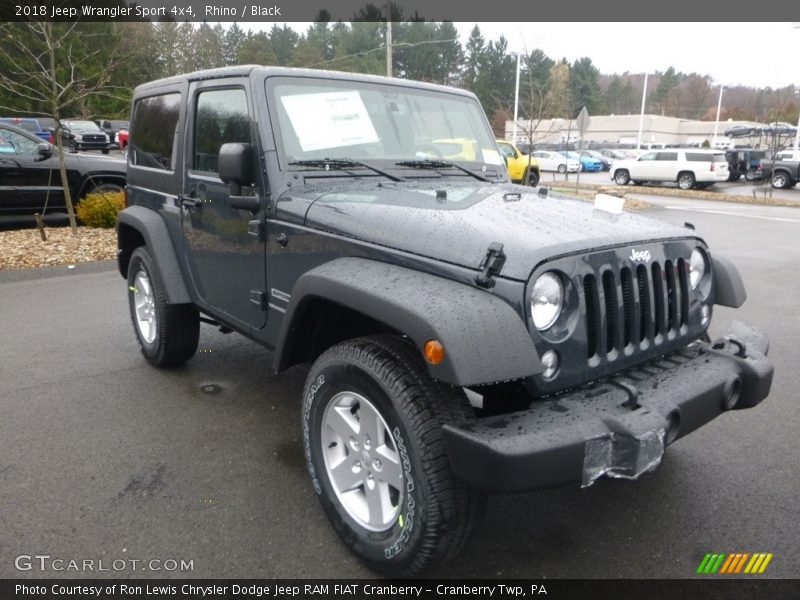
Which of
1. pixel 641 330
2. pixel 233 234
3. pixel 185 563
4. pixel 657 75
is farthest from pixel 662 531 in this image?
pixel 657 75

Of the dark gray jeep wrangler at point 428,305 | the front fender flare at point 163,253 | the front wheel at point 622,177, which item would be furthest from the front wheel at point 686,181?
the front fender flare at point 163,253

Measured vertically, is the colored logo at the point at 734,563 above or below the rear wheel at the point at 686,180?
below

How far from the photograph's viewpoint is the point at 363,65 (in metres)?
52.7

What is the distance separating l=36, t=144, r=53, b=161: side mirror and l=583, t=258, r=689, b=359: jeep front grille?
32.8 feet

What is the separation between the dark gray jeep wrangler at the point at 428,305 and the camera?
2.07 meters

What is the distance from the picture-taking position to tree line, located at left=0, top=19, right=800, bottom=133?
13438 mm

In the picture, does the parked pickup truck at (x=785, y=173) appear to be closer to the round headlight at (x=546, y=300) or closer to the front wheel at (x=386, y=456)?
the round headlight at (x=546, y=300)

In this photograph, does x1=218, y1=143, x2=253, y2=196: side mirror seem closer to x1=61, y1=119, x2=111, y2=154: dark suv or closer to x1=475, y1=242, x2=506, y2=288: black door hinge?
x1=475, y1=242, x2=506, y2=288: black door hinge

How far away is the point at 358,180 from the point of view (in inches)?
127

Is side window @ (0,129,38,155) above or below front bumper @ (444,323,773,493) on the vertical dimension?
above

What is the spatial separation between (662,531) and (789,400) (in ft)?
6.91

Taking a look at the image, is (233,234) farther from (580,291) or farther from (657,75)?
(657,75)

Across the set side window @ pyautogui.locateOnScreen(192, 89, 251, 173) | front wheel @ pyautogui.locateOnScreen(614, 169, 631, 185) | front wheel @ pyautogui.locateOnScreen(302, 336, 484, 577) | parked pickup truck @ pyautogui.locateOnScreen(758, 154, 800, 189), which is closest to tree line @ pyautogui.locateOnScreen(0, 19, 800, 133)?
parked pickup truck @ pyautogui.locateOnScreen(758, 154, 800, 189)

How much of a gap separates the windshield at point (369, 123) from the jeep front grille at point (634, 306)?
150 centimetres
